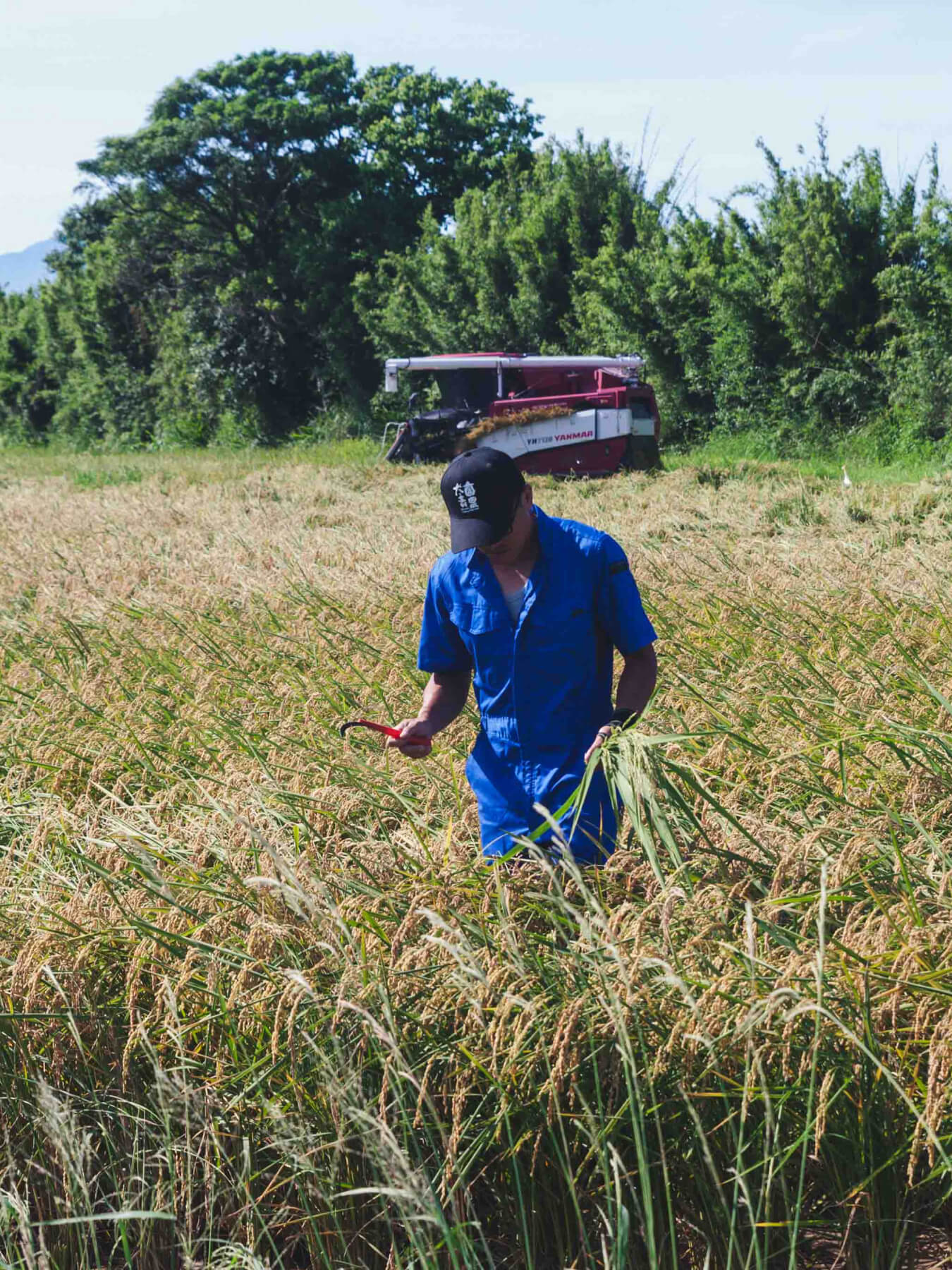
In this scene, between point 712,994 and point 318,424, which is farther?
point 318,424

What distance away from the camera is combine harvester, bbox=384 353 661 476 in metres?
14.5

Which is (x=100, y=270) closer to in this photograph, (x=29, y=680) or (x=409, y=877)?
(x=29, y=680)

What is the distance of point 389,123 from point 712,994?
28.3m

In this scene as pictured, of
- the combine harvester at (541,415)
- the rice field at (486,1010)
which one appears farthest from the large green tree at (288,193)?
the rice field at (486,1010)

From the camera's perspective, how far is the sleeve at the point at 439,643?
3141 mm

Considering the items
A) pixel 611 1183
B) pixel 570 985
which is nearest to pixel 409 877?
pixel 570 985

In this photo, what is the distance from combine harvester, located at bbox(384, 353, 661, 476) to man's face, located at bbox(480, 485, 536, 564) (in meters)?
11.3

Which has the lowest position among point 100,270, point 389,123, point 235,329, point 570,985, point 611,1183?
point 611,1183

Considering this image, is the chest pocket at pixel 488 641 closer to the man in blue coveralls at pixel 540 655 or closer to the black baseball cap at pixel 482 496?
the man in blue coveralls at pixel 540 655

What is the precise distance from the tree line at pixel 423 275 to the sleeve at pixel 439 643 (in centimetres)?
1351

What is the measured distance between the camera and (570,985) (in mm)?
2309

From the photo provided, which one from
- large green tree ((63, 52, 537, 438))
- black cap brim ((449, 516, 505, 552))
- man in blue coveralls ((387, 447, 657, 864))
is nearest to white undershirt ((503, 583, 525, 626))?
man in blue coveralls ((387, 447, 657, 864))

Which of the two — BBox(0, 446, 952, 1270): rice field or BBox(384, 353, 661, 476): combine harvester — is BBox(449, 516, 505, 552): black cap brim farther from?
BBox(384, 353, 661, 476): combine harvester

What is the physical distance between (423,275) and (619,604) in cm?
2273
